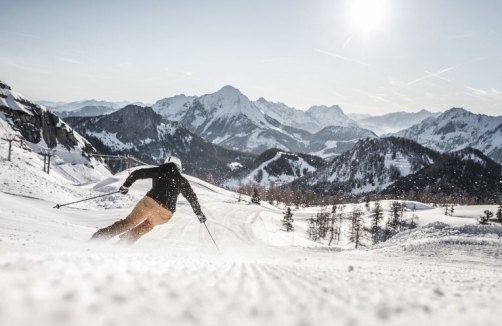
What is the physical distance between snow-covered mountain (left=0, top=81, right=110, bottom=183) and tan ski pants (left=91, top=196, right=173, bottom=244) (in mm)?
90435

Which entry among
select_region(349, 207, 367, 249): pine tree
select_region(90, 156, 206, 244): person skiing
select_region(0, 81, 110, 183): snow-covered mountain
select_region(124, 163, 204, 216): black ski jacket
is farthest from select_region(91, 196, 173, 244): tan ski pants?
select_region(0, 81, 110, 183): snow-covered mountain

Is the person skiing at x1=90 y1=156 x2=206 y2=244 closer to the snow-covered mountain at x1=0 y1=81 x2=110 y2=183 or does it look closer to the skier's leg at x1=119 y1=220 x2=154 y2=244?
the skier's leg at x1=119 y1=220 x2=154 y2=244

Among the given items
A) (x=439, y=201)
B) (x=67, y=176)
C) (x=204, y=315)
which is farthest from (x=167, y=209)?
(x=439, y=201)

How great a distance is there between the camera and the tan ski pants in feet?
24.6

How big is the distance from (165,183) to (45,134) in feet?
435

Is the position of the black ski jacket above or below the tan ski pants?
above

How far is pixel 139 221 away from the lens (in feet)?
25.2

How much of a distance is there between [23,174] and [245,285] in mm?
30104

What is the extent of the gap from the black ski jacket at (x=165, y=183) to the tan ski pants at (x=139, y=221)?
152 mm

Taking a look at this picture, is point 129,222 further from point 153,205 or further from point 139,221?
point 153,205

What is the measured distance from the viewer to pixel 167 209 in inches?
300

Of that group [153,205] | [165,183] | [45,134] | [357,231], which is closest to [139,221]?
[153,205]

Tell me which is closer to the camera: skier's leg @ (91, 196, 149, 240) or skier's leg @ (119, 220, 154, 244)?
skier's leg @ (91, 196, 149, 240)

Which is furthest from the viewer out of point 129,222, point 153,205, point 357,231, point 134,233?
point 357,231
